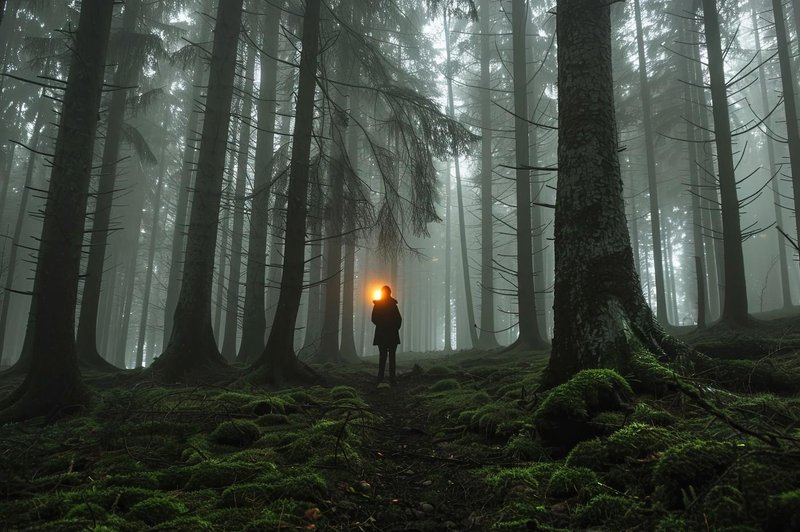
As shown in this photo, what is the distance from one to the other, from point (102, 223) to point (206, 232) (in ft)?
20.2

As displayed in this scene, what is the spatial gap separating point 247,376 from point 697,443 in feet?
19.6

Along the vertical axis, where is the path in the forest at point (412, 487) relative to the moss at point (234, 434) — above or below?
below

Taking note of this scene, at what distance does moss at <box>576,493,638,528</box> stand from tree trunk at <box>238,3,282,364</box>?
7.66 m

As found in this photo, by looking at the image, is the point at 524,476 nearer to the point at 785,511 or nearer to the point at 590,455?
the point at 590,455

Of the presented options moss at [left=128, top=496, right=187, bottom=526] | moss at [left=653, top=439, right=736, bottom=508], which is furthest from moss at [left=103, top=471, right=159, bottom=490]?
moss at [left=653, top=439, right=736, bottom=508]

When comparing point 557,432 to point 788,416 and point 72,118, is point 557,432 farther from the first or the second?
point 72,118

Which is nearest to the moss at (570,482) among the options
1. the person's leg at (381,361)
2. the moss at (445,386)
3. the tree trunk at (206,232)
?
the moss at (445,386)

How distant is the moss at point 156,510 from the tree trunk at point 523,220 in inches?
402

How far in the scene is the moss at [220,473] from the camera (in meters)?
2.74

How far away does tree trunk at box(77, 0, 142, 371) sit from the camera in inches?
426

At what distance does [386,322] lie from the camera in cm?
908

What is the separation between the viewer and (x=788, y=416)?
2623mm

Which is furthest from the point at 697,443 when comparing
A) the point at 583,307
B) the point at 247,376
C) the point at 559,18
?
the point at 247,376

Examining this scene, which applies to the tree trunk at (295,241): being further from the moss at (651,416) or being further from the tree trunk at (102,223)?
the tree trunk at (102,223)
